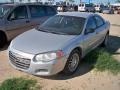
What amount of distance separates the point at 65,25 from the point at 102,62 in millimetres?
1595

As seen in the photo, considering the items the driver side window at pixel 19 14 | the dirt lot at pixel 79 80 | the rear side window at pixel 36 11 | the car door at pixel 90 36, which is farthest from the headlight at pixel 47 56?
the rear side window at pixel 36 11

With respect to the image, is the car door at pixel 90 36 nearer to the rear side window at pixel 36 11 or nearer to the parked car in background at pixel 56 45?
A: the parked car in background at pixel 56 45

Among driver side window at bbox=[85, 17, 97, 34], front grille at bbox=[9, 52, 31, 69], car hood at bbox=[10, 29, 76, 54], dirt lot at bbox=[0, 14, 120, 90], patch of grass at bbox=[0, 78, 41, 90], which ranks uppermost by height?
driver side window at bbox=[85, 17, 97, 34]

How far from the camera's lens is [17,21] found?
345 inches

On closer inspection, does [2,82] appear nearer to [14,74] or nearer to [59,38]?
[14,74]

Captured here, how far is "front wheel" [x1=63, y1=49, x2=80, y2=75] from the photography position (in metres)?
5.81

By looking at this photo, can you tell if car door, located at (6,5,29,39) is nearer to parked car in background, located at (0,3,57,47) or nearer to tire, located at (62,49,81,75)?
parked car in background, located at (0,3,57,47)

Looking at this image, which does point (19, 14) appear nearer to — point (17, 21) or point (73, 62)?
point (17, 21)

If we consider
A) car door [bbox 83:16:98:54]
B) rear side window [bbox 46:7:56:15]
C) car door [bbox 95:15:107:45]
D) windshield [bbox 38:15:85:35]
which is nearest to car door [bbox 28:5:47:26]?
rear side window [bbox 46:7:56:15]

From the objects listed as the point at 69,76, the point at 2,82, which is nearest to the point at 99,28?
the point at 69,76

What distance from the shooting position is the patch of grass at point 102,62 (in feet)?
22.0

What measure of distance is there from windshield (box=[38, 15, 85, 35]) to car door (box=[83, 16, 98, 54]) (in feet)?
0.72

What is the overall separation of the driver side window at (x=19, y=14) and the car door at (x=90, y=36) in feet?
9.65

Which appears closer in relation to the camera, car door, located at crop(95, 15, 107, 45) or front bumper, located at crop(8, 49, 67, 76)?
front bumper, located at crop(8, 49, 67, 76)
